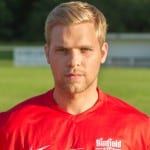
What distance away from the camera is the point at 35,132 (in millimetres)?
3059

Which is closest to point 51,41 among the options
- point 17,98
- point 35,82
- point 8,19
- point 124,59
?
point 17,98

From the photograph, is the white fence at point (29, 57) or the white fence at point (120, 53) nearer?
the white fence at point (29, 57)

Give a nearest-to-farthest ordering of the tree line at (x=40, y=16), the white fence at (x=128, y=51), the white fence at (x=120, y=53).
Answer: the white fence at (x=120, y=53) < the white fence at (x=128, y=51) < the tree line at (x=40, y=16)

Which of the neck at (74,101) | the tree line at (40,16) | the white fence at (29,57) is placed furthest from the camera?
the tree line at (40,16)

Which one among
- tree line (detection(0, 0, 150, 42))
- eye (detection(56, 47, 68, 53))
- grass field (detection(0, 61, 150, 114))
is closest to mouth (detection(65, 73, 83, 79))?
eye (detection(56, 47, 68, 53))

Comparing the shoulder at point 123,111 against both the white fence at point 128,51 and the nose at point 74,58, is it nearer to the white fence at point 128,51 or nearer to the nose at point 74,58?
the nose at point 74,58

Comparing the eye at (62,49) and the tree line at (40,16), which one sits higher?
the eye at (62,49)

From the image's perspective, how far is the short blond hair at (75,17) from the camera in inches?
118

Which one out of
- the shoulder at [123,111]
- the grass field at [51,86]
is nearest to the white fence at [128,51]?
the grass field at [51,86]

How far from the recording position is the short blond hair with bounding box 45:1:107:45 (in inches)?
118

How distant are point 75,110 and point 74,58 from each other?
0.26 m

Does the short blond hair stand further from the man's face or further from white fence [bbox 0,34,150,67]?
white fence [bbox 0,34,150,67]

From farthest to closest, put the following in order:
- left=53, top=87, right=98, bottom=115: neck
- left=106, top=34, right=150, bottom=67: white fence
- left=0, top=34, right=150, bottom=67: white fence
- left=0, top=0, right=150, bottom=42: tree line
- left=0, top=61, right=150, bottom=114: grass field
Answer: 1. left=0, top=0, right=150, bottom=42: tree line
2. left=106, top=34, right=150, bottom=67: white fence
3. left=0, top=34, right=150, bottom=67: white fence
4. left=0, top=61, right=150, bottom=114: grass field
5. left=53, top=87, right=98, bottom=115: neck

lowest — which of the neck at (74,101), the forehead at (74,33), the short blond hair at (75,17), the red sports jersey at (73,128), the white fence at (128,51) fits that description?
the white fence at (128,51)
